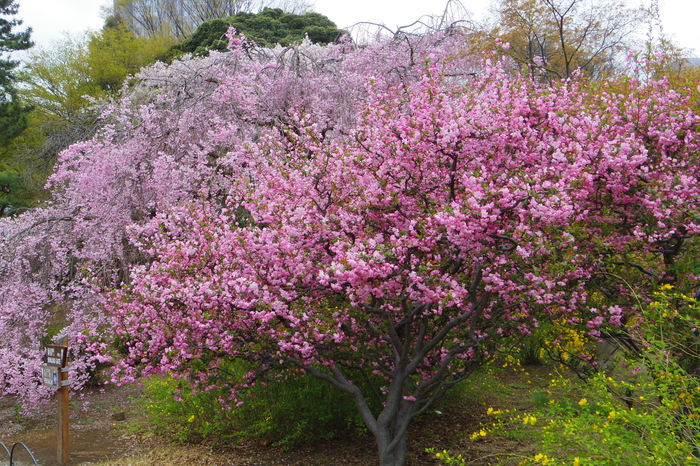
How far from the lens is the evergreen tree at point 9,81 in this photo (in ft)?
47.0

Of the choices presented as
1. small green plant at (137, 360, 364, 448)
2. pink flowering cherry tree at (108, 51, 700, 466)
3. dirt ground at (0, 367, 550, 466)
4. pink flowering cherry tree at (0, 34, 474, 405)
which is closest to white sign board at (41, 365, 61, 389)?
pink flowering cherry tree at (0, 34, 474, 405)

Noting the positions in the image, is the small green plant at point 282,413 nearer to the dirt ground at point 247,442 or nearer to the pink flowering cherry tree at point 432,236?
the dirt ground at point 247,442

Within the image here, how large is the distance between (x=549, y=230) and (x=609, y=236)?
72 cm

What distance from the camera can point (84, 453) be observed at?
261 inches

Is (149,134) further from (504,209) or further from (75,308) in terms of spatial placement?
(504,209)

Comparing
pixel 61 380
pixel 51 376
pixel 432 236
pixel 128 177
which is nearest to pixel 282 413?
pixel 61 380

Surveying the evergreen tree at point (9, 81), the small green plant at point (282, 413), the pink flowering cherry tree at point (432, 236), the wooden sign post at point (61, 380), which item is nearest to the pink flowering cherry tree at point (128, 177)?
the wooden sign post at point (61, 380)

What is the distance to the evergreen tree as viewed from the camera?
14.3 meters

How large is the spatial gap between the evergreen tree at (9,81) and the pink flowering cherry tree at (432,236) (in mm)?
12429

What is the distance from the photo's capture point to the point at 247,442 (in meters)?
5.96

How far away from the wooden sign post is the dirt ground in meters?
0.25

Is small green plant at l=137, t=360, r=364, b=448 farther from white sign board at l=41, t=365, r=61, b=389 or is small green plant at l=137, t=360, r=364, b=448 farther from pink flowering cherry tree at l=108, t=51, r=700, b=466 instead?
white sign board at l=41, t=365, r=61, b=389

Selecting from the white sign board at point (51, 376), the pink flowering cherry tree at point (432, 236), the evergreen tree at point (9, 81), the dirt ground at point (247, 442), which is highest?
the evergreen tree at point (9, 81)

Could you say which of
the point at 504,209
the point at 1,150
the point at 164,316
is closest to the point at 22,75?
the point at 1,150
